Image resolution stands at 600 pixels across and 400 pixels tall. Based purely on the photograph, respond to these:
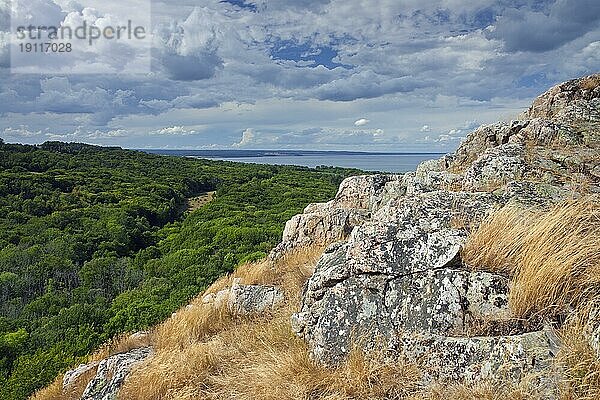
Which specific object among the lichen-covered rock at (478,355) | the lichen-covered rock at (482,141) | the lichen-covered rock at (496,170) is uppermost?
the lichen-covered rock at (482,141)

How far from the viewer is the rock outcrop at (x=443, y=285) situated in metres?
3.86

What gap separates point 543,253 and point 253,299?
435cm

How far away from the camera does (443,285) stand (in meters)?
4.41

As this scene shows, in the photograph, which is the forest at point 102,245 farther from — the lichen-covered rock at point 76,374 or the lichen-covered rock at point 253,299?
the lichen-covered rock at point 253,299

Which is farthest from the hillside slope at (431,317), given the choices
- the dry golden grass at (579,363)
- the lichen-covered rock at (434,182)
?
the lichen-covered rock at (434,182)

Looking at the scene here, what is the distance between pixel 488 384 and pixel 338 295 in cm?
172

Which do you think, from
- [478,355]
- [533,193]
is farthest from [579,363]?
[533,193]

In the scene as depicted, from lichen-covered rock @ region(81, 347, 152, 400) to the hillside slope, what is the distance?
0.10 feet

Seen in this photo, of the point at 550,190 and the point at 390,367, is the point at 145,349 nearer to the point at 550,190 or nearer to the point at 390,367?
the point at 390,367

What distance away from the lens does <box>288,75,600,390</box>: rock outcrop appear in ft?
12.7

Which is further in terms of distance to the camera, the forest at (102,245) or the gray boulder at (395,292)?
the forest at (102,245)

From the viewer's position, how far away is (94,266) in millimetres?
53031

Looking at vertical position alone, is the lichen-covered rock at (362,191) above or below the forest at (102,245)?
above

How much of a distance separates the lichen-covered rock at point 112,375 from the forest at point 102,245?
777 cm
